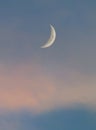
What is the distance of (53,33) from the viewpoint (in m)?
99.9

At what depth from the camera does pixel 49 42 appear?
324 ft

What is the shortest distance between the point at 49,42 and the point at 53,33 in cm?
250
